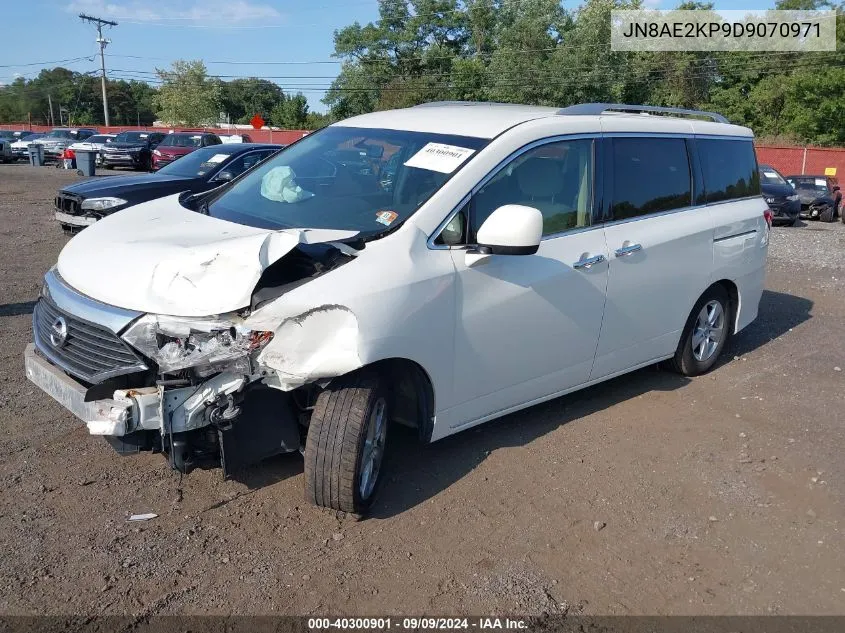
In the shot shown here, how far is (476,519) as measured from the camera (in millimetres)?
3830

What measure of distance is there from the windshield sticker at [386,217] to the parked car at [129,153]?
1101 inches

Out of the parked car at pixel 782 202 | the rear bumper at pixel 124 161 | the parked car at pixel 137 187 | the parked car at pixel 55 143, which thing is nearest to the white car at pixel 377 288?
the parked car at pixel 137 187

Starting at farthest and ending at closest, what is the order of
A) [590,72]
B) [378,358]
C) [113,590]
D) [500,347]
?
[590,72]
[500,347]
[378,358]
[113,590]

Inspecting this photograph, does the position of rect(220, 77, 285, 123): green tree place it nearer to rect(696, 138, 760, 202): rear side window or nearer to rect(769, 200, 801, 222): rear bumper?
rect(769, 200, 801, 222): rear bumper

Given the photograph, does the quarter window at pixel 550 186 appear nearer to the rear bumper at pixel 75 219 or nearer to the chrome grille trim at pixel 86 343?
the chrome grille trim at pixel 86 343

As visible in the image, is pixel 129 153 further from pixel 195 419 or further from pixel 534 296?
pixel 195 419

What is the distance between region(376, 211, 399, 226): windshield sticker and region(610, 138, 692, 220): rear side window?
1632mm

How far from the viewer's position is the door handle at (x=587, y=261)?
4496 mm

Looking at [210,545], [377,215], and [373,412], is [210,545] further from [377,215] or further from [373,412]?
[377,215]

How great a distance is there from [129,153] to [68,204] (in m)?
22.2

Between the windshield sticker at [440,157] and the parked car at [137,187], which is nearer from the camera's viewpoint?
the windshield sticker at [440,157]

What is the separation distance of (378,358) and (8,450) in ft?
7.64

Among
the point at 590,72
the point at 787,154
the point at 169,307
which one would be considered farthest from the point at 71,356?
the point at 590,72

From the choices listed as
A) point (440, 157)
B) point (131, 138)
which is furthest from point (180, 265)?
point (131, 138)
